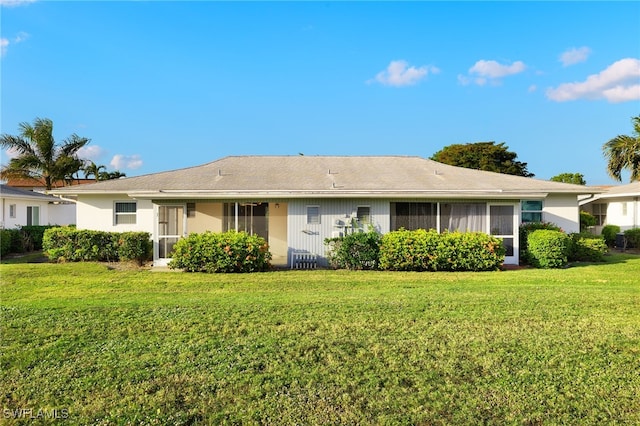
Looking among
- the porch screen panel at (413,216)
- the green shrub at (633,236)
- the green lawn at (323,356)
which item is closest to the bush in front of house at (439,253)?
the porch screen panel at (413,216)

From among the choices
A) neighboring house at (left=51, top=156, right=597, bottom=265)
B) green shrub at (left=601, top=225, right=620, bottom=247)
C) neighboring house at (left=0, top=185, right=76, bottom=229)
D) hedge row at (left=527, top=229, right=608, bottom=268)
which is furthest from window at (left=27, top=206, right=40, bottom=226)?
green shrub at (left=601, top=225, right=620, bottom=247)

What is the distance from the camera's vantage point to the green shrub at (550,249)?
1320 centimetres

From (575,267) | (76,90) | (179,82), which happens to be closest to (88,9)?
(76,90)

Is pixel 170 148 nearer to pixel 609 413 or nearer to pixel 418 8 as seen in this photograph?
pixel 418 8

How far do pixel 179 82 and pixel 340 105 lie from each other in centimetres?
871

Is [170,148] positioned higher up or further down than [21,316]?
higher up

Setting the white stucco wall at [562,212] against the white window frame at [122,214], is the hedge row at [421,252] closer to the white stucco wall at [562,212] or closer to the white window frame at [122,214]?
the white stucco wall at [562,212]

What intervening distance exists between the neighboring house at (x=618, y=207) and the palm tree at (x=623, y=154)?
3.17ft

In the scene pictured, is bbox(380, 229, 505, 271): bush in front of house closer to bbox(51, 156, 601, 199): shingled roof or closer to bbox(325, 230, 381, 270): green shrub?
bbox(325, 230, 381, 270): green shrub

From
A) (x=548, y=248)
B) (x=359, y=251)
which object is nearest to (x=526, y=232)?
(x=548, y=248)

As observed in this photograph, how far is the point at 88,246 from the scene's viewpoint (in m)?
15.0

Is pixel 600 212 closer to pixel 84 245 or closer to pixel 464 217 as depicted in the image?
pixel 464 217

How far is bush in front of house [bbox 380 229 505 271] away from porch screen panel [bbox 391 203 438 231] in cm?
115

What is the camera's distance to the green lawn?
3.67m
